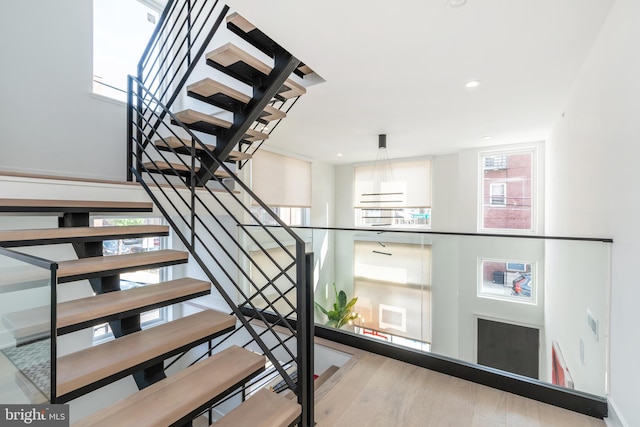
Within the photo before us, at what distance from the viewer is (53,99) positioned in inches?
104

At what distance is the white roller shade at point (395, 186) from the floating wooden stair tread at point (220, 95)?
3417mm

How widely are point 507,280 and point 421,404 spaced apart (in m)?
2.26

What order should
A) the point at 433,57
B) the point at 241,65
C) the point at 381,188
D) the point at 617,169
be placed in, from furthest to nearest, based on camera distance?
1. the point at 381,188
2. the point at 241,65
3. the point at 433,57
4. the point at 617,169

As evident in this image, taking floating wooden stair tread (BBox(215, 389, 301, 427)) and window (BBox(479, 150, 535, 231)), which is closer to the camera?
floating wooden stair tread (BBox(215, 389, 301, 427))

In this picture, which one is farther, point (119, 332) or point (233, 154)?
point (233, 154)

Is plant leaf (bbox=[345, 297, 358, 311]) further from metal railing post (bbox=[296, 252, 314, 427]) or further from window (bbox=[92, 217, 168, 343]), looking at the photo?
window (bbox=[92, 217, 168, 343])

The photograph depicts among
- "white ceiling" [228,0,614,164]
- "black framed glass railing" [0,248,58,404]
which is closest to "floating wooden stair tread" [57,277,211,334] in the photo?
"black framed glass railing" [0,248,58,404]

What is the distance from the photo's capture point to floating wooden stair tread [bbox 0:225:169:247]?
148 cm

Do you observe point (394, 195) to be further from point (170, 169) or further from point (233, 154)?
point (170, 169)

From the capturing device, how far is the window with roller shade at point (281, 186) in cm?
436


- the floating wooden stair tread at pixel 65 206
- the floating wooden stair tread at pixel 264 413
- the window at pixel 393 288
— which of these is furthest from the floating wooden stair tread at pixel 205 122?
the floating wooden stair tread at pixel 264 413

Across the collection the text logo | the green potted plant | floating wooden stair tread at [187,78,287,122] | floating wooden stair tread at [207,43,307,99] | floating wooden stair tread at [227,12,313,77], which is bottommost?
the green potted plant

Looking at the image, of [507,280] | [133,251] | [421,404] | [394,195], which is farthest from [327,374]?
[394,195]

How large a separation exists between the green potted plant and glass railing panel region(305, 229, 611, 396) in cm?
1
